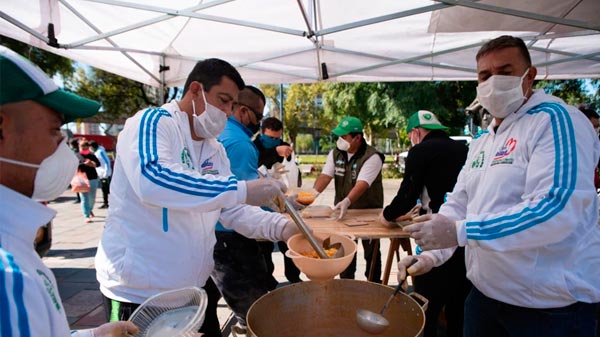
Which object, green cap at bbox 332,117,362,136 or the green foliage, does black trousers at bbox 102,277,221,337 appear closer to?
green cap at bbox 332,117,362,136

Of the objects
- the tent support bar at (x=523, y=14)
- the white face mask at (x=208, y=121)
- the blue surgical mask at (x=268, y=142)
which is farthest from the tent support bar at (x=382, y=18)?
the white face mask at (x=208, y=121)

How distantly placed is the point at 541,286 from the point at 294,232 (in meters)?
1.09

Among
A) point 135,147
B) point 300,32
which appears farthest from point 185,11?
point 135,147

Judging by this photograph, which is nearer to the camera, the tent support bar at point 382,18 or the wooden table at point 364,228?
the wooden table at point 364,228

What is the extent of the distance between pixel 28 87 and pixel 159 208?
829 millimetres

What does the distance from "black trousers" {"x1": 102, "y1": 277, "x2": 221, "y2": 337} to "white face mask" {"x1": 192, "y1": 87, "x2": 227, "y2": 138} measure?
2.88ft

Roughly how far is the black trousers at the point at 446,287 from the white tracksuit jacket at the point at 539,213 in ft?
3.64

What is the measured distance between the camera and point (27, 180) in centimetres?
78

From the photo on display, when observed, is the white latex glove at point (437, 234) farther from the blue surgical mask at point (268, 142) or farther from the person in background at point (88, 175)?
the person in background at point (88, 175)

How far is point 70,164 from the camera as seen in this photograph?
2.97 ft

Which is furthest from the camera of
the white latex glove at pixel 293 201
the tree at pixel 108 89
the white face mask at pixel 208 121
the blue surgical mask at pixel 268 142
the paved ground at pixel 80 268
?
the tree at pixel 108 89

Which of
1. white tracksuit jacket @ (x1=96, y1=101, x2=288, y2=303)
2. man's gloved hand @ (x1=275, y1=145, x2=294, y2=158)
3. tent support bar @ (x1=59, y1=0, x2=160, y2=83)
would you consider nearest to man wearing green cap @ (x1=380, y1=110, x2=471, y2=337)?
white tracksuit jacket @ (x1=96, y1=101, x2=288, y2=303)

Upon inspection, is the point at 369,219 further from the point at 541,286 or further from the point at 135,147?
the point at 135,147

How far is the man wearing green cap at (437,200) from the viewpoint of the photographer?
103 inches
